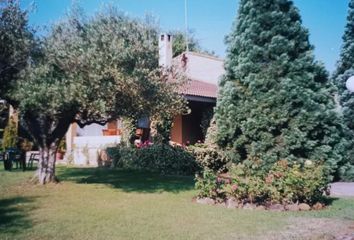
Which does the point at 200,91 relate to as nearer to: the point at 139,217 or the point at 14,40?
the point at 14,40

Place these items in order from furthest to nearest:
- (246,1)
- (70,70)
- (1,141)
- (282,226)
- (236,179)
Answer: (1,141) → (246,1) → (70,70) → (236,179) → (282,226)

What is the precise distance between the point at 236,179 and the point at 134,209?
2.69m

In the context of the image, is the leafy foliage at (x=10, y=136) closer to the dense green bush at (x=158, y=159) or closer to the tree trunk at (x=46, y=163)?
the dense green bush at (x=158, y=159)

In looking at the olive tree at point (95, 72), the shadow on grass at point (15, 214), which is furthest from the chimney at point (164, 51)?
the shadow on grass at point (15, 214)

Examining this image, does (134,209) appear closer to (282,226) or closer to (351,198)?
(282,226)

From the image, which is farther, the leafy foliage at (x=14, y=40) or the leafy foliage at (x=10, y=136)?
the leafy foliage at (x=10, y=136)

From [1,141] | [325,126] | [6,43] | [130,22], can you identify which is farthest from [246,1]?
[1,141]

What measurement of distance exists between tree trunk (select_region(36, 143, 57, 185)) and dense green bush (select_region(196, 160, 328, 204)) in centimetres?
543

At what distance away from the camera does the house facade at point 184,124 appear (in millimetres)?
21484

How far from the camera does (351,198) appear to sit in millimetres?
11352

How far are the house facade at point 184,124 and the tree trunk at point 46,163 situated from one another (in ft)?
26.7

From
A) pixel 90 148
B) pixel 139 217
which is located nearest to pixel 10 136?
pixel 90 148

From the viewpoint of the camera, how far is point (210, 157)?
17859 mm

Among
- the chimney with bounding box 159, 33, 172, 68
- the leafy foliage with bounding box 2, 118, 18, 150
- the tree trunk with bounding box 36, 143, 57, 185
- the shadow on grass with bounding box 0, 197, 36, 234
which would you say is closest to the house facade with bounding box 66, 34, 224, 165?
the chimney with bounding box 159, 33, 172, 68
